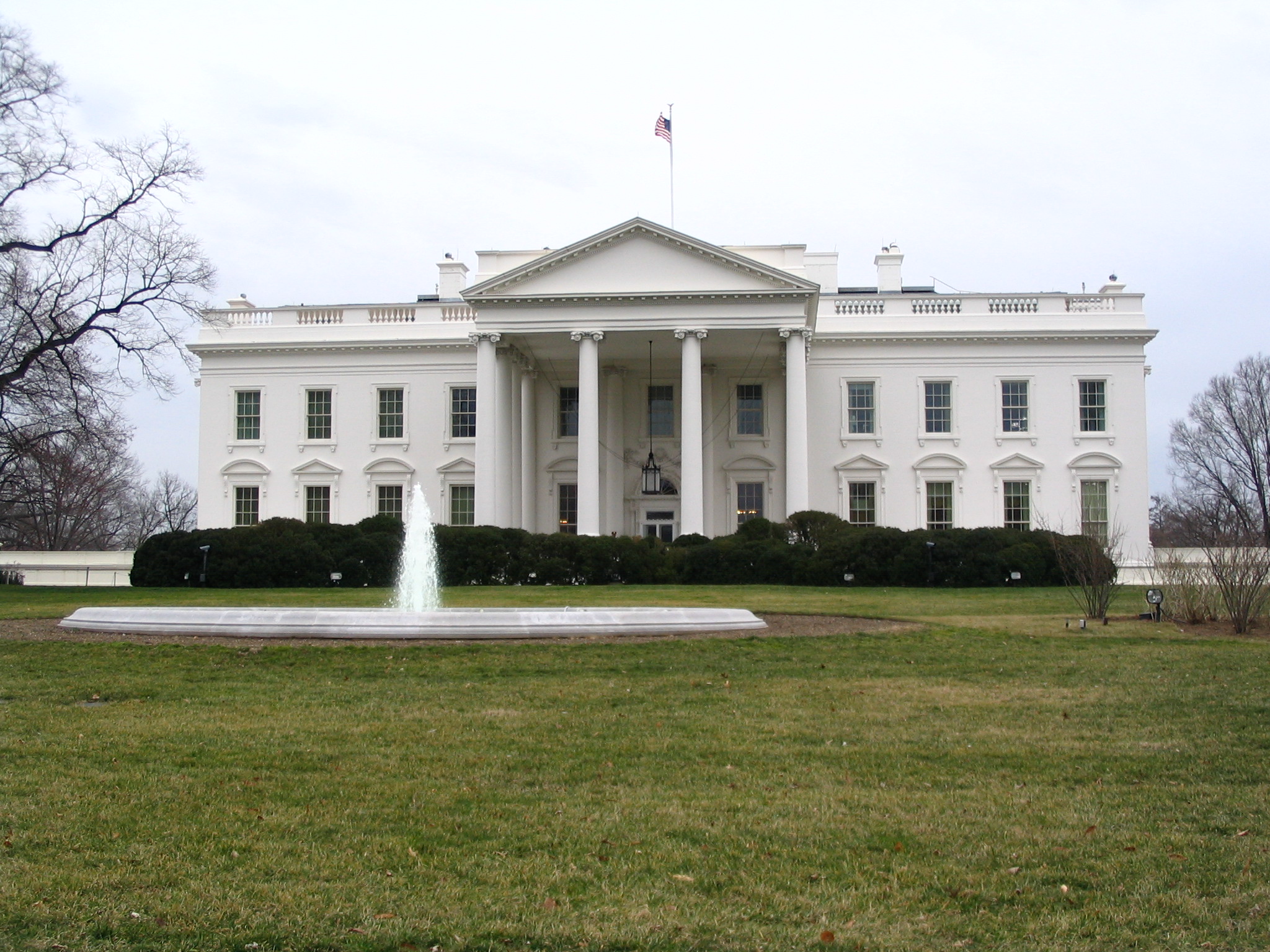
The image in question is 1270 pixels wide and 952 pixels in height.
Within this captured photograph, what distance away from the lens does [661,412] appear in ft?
141

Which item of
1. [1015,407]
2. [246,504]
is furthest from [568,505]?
[1015,407]

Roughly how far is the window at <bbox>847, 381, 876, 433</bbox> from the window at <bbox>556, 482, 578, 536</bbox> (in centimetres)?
1062

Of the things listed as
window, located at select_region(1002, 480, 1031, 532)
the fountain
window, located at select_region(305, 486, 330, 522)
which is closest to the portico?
window, located at select_region(305, 486, 330, 522)

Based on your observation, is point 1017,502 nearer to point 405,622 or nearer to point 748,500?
point 748,500

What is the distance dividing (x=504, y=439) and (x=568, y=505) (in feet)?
18.2

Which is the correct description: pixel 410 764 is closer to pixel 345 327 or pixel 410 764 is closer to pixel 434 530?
pixel 434 530

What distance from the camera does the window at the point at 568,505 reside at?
4284 centimetres

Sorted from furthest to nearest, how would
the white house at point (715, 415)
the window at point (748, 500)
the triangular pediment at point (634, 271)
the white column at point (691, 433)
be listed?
the window at point (748, 500)
the white house at point (715, 415)
the triangular pediment at point (634, 271)
the white column at point (691, 433)

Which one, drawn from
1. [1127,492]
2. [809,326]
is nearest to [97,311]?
[809,326]

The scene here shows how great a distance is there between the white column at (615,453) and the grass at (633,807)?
28.9m

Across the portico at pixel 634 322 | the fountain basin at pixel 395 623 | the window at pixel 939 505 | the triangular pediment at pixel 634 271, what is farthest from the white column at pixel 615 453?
the fountain basin at pixel 395 623

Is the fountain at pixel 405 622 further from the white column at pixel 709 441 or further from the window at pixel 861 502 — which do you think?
the window at pixel 861 502

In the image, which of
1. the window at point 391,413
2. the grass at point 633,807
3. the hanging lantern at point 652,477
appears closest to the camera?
the grass at point 633,807

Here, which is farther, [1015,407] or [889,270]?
[889,270]
